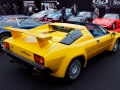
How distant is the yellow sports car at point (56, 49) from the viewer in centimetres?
401

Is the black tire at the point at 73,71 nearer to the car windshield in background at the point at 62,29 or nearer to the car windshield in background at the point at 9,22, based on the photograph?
the car windshield in background at the point at 62,29

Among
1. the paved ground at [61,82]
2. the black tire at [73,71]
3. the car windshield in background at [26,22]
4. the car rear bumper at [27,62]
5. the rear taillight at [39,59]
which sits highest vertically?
the car windshield in background at [26,22]

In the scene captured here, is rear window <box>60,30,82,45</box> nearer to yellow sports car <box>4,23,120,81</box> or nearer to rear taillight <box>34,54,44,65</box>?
yellow sports car <box>4,23,120,81</box>

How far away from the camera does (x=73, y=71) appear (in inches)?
181

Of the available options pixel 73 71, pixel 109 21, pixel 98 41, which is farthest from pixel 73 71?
pixel 109 21

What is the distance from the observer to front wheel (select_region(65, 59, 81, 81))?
437 centimetres

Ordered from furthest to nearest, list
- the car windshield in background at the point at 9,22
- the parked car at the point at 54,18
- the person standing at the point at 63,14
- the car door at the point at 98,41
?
the person standing at the point at 63,14, the parked car at the point at 54,18, the car windshield in background at the point at 9,22, the car door at the point at 98,41

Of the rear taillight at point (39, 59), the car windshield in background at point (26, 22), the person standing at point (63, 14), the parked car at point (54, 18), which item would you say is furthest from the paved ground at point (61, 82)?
the person standing at point (63, 14)

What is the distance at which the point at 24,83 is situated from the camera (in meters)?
4.51

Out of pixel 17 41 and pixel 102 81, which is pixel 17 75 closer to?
pixel 17 41

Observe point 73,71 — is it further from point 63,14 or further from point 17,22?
point 63,14

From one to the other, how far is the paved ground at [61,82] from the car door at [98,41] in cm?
48

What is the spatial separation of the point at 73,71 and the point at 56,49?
2.66 ft

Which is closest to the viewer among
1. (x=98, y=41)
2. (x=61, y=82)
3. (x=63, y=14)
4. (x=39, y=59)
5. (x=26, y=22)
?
(x=39, y=59)
